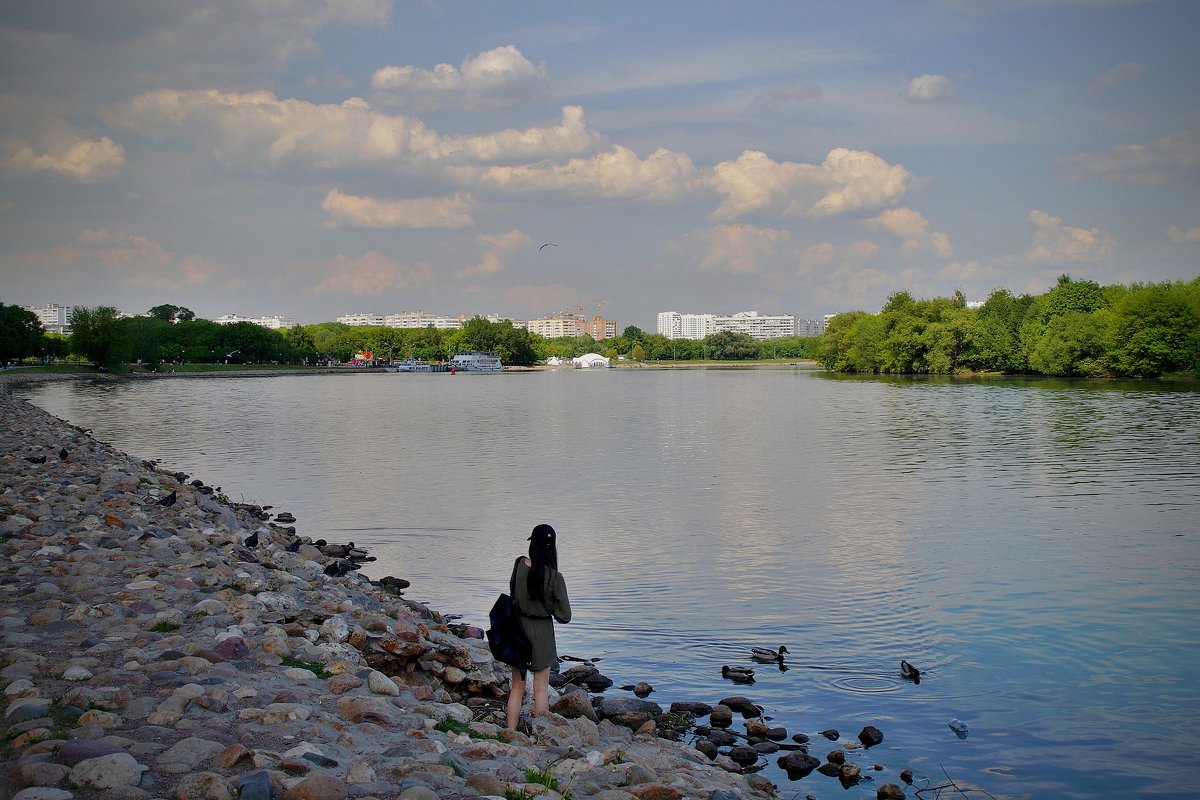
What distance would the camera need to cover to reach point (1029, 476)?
105ft

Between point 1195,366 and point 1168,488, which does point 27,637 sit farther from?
point 1195,366

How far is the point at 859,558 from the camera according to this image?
20.0 m

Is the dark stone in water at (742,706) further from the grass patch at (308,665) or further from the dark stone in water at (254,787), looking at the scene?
the dark stone in water at (254,787)

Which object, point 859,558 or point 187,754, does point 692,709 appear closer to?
point 187,754

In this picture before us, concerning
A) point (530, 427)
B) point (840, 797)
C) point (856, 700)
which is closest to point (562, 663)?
point (856, 700)

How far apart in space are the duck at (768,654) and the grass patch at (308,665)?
6.14 m

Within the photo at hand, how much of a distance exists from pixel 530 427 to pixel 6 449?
3182 centimetres

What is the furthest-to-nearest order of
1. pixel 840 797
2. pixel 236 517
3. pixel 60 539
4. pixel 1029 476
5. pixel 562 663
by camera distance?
pixel 1029 476
pixel 236 517
pixel 60 539
pixel 562 663
pixel 840 797

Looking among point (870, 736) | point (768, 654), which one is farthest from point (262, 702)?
point (768, 654)

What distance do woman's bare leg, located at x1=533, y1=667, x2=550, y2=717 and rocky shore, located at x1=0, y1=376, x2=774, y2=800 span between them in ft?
0.46

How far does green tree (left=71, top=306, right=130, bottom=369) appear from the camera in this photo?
13650 centimetres

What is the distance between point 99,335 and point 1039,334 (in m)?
130

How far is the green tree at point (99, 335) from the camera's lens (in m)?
136

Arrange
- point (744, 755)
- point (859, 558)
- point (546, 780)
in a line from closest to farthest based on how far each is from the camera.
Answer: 1. point (546, 780)
2. point (744, 755)
3. point (859, 558)
